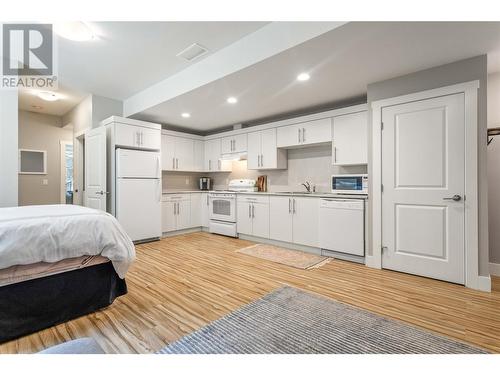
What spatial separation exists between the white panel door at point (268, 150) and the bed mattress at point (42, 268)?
3.18 m

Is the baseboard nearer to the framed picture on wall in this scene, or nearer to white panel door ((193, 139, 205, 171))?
white panel door ((193, 139, 205, 171))

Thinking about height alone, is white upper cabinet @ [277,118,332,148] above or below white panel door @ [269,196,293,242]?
above

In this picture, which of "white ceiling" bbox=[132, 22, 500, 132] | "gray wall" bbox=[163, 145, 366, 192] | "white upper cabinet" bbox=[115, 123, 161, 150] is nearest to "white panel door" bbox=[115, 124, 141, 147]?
"white upper cabinet" bbox=[115, 123, 161, 150]

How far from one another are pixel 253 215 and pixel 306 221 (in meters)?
1.04

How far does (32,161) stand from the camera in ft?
18.7

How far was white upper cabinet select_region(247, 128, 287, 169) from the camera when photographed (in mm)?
4543

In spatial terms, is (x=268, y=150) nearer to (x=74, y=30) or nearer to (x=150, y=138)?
(x=150, y=138)

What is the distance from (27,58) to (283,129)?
362 centimetres

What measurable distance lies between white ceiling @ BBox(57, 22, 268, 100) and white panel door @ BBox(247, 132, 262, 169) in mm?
1882

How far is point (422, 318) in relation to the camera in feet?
6.27

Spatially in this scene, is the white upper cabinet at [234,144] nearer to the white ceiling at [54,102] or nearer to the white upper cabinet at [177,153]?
the white upper cabinet at [177,153]

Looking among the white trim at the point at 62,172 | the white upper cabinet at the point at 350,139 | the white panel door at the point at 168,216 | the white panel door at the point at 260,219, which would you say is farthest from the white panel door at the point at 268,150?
the white trim at the point at 62,172

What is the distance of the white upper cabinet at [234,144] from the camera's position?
5.00 metres
